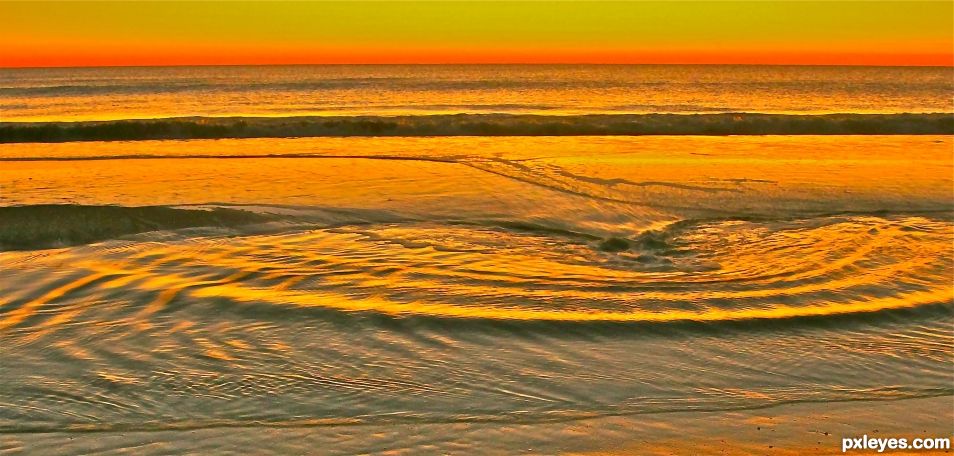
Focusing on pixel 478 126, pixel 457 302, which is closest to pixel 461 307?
pixel 457 302

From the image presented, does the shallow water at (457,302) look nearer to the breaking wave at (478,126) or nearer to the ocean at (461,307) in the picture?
the ocean at (461,307)

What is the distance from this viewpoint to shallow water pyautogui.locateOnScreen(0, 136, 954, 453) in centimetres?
479

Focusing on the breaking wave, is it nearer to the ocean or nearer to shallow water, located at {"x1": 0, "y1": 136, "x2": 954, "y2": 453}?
the ocean

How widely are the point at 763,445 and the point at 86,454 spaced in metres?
3.10

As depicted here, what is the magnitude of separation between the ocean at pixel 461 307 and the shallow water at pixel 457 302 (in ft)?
0.09

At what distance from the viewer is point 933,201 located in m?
11.8

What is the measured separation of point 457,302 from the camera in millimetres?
6578

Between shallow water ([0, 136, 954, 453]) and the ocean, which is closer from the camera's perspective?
the ocean

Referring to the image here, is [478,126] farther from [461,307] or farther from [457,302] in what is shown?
[461,307]

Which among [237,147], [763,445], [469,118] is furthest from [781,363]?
[469,118]

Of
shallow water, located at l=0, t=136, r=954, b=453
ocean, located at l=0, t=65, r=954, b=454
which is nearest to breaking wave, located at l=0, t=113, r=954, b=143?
ocean, located at l=0, t=65, r=954, b=454

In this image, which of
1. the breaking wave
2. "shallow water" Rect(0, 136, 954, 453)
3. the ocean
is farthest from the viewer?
the breaking wave

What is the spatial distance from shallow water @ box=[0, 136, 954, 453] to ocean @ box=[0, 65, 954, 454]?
0.09ft

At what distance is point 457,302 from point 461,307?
0.45 feet
